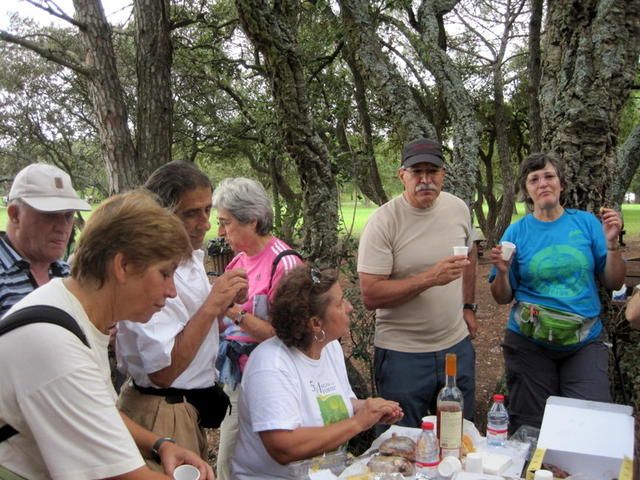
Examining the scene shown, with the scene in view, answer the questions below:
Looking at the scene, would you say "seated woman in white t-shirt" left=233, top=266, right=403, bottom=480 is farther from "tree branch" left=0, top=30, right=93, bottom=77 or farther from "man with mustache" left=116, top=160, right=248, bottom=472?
"tree branch" left=0, top=30, right=93, bottom=77

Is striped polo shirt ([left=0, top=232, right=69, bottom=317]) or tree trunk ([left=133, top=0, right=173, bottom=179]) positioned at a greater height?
tree trunk ([left=133, top=0, right=173, bottom=179])

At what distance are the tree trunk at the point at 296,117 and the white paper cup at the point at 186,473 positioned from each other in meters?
2.51

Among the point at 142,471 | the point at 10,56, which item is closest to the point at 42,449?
the point at 142,471

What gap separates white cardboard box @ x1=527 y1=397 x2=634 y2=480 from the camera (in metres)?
2.00

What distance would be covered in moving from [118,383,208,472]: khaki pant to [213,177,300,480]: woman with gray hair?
0.55 meters

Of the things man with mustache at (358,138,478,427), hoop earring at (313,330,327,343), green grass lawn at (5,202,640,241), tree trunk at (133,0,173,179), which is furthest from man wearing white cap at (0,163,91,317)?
tree trunk at (133,0,173,179)

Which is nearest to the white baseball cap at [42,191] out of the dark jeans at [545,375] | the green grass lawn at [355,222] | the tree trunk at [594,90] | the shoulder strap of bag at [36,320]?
the green grass lawn at [355,222]

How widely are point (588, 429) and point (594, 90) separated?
94.9 inches

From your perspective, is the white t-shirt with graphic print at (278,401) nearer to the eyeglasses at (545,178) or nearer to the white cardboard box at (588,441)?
the white cardboard box at (588,441)

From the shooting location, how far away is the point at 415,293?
2.96 metres

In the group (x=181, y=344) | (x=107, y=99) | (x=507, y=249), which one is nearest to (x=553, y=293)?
(x=507, y=249)

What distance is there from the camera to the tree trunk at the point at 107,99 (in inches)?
265

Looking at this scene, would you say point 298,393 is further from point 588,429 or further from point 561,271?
point 561,271

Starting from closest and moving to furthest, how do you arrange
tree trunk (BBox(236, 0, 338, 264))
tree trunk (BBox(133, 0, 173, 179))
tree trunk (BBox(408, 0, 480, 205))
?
tree trunk (BBox(236, 0, 338, 264))
tree trunk (BBox(408, 0, 480, 205))
tree trunk (BBox(133, 0, 173, 179))
